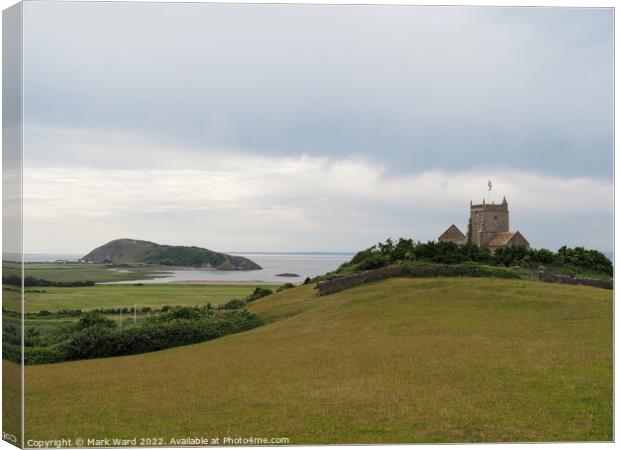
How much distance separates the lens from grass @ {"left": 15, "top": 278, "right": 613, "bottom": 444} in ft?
45.5

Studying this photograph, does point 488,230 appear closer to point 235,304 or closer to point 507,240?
point 507,240

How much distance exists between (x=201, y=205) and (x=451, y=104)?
21.6 ft

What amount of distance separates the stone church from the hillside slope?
623 centimetres

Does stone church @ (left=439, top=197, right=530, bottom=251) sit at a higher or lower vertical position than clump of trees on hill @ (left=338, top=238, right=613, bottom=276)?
higher

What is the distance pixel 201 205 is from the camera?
1645 centimetres

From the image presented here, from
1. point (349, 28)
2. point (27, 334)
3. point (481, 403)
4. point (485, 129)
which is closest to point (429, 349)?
point (481, 403)

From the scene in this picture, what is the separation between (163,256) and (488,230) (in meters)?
9.26

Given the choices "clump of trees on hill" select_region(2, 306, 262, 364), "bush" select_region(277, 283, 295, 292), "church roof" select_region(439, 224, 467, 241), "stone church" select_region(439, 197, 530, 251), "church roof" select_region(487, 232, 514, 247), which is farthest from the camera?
"church roof" select_region(487, 232, 514, 247)

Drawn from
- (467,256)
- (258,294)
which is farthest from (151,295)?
(467,256)

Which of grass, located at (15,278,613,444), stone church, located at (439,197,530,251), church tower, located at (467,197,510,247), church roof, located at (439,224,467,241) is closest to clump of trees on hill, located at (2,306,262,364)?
grass, located at (15,278,613,444)

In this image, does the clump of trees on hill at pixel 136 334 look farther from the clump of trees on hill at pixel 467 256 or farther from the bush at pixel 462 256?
the clump of trees on hill at pixel 467 256

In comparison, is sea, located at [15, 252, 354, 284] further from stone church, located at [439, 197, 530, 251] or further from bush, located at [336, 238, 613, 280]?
stone church, located at [439, 197, 530, 251]

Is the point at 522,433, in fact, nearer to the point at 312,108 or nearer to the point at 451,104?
the point at 451,104

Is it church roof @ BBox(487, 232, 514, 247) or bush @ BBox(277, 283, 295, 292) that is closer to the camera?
bush @ BBox(277, 283, 295, 292)
